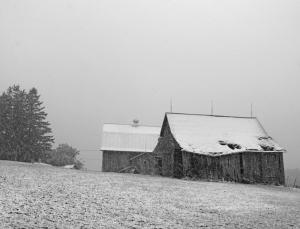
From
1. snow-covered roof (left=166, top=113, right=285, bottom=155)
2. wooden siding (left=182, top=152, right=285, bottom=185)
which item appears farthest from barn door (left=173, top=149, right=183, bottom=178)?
snow-covered roof (left=166, top=113, right=285, bottom=155)

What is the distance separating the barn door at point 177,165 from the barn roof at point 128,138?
18.3 meters

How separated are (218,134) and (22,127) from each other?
30277 mm

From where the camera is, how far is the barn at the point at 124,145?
50156 mm

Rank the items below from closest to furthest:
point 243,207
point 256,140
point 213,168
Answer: point 243,207
point 213,168
point 256,140

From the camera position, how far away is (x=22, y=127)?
161 feet

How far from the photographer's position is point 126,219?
34.8 feet

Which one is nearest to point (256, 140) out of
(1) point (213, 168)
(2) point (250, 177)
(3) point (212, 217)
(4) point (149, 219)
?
(2) point (250, 177)

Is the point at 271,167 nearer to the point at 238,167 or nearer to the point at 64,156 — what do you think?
the point at 238,167

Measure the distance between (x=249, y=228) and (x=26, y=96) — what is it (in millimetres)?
49579

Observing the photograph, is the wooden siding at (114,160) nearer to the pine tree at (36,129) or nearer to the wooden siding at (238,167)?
the pine tree at (36,129)

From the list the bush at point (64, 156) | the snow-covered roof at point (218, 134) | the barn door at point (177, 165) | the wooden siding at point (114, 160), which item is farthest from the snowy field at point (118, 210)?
the bush at point (64, 156)

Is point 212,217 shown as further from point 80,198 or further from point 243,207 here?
point 80,198

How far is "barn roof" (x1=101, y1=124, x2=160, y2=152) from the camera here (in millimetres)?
51781

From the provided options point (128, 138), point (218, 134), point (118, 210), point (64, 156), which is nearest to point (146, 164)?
point (218, 134)
